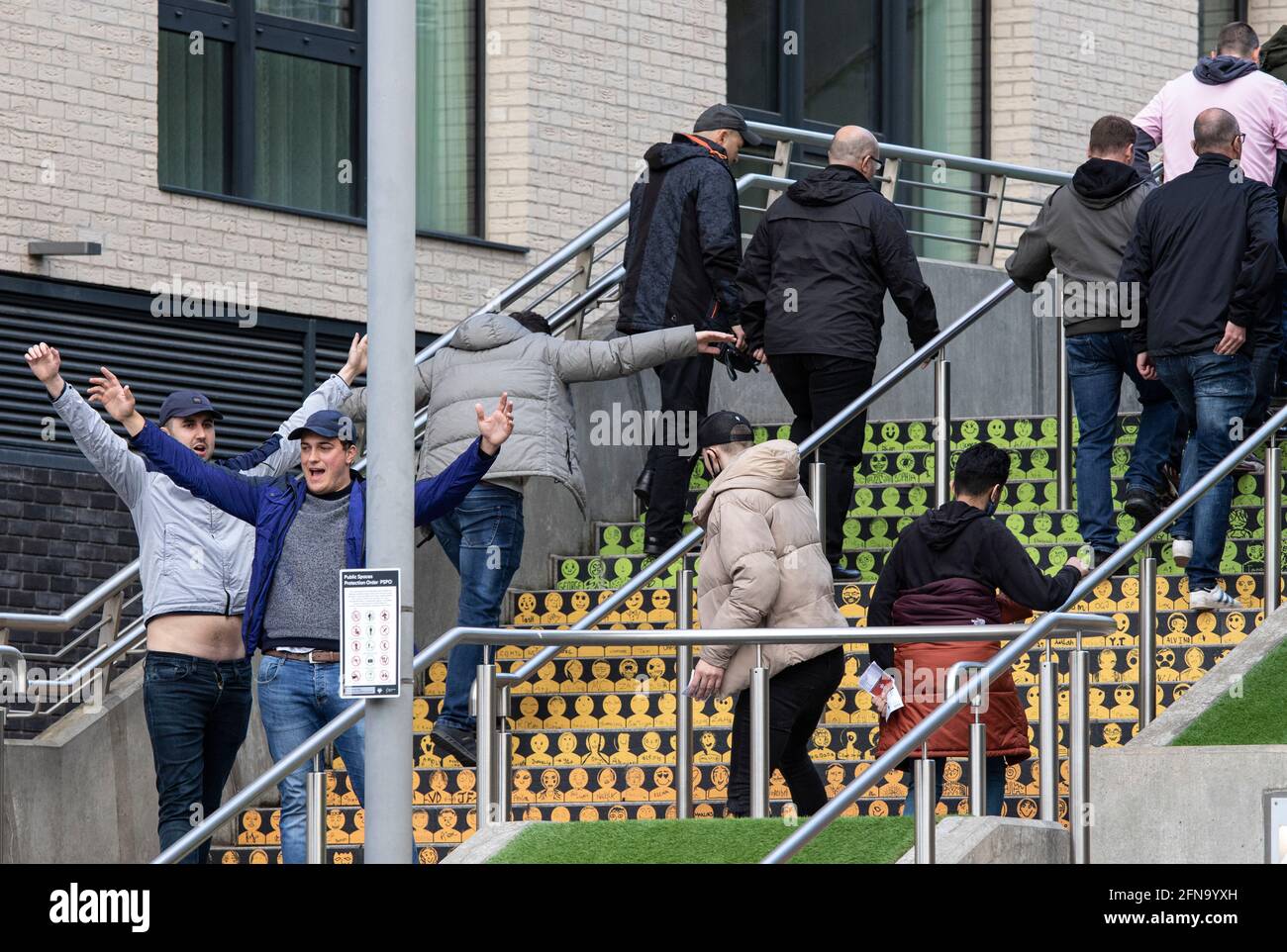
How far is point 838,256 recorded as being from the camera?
42.0ft

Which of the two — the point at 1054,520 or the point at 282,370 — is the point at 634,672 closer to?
the point at 1054,520

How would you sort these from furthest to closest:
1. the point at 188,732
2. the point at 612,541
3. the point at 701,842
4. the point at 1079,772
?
the point at 612,541, the point at 188,732, the point at 1079,772, the point at 701,842

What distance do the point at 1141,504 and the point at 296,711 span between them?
13.8 ft

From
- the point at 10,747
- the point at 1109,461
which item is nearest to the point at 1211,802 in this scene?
the point at 1109,461

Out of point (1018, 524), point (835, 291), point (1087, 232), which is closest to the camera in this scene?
point (835, 291)

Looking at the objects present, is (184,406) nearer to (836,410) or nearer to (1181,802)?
(836,410)

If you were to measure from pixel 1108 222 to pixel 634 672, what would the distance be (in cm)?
284

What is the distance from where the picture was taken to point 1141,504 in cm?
1255

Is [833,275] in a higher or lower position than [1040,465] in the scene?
higher

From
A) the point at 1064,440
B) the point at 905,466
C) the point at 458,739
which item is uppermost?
the point at 1064,440

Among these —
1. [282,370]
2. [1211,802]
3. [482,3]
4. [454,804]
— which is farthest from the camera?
[482,3]

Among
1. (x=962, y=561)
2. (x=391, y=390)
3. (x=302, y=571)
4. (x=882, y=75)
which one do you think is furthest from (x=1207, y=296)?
(x=882, y=75)

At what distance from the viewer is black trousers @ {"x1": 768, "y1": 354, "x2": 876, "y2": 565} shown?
42.2 ft

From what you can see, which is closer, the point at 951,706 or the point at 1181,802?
the point at 951,706
